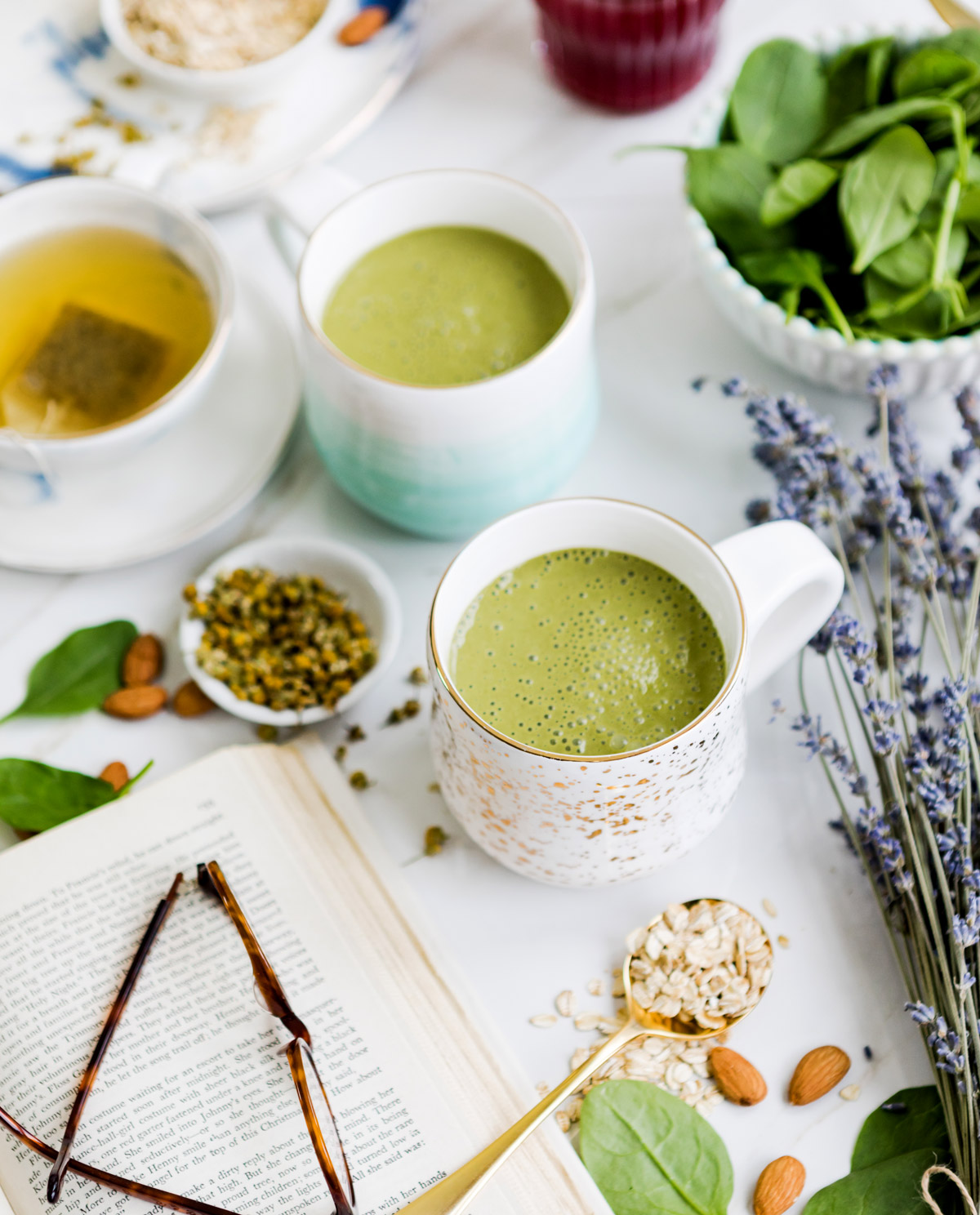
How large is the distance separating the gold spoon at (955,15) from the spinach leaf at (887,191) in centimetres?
33

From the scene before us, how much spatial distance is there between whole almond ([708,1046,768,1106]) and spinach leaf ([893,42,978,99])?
30.9 inches

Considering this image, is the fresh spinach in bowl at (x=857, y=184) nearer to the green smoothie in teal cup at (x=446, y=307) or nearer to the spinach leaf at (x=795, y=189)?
the spinach leaf at (x=795, y=189)

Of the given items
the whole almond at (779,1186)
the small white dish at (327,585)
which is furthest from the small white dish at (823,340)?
the whole almond at (779,1186)

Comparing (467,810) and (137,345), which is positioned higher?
(137,345)

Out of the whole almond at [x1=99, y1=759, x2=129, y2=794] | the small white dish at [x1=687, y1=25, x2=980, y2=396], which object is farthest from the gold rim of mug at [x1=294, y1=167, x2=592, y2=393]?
the whole almond at [x1=99, y1=759, x2=129, y2=794]

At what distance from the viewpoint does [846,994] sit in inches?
31.2

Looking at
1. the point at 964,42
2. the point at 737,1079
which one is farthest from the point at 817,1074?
the point at 964,42

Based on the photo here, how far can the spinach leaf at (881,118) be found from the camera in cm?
90

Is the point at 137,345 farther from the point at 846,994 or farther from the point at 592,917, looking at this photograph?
the point at 846,994

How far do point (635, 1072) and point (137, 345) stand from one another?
28.6 inches

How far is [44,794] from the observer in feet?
2.81

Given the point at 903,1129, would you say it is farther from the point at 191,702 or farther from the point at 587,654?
the point at 191,702

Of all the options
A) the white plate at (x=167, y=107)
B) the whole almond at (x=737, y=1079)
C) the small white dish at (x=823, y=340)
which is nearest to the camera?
the whole almond at (x=737, y=1079)

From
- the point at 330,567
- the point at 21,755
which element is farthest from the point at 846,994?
the point at 21,755
